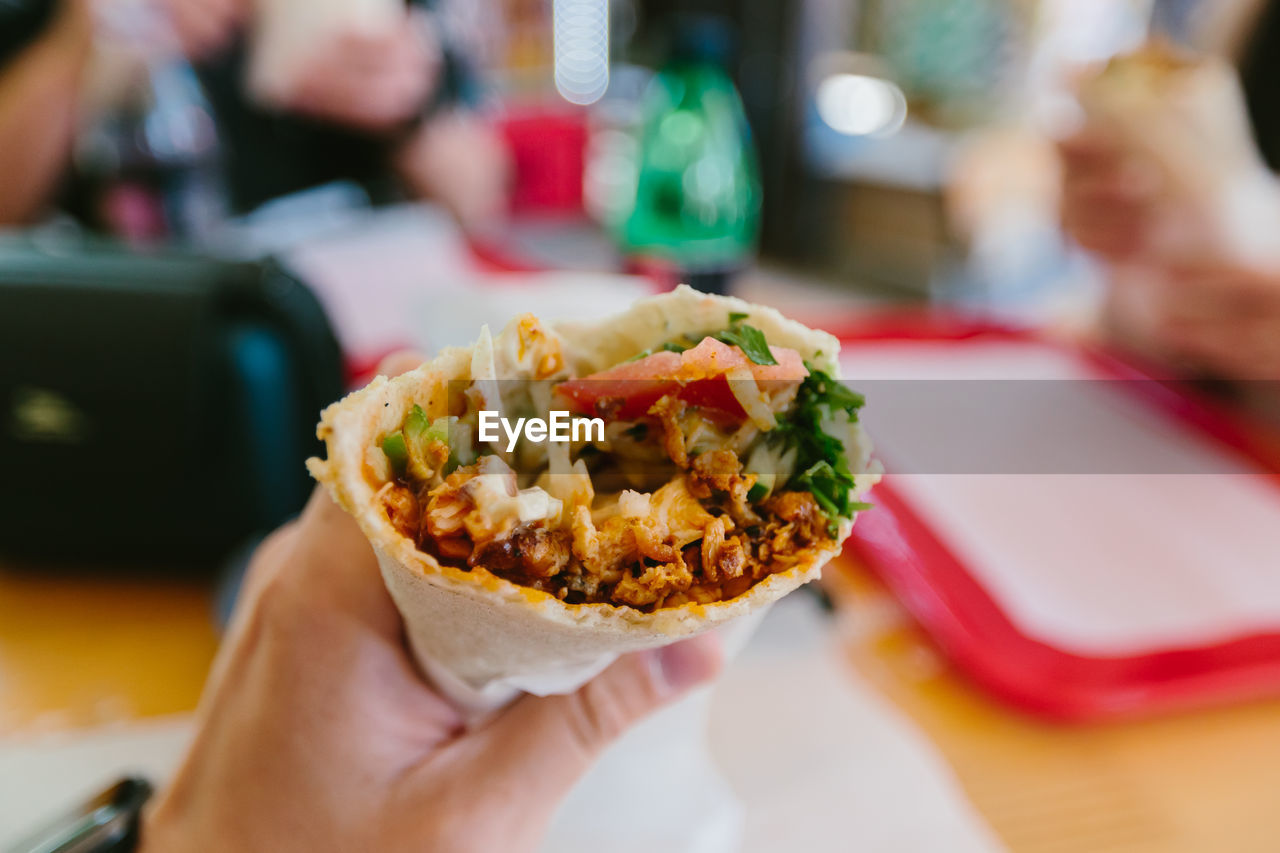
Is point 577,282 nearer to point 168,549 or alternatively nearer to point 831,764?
point 168,549

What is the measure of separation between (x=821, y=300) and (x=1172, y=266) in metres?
1.24

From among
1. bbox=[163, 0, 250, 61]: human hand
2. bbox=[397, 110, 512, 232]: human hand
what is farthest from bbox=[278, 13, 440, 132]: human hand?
bbox=[163, 0, 250, 61]: human hand

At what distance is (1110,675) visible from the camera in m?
1.08

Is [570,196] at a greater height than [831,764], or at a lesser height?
greater

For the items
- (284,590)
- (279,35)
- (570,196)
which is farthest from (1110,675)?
(570,196)

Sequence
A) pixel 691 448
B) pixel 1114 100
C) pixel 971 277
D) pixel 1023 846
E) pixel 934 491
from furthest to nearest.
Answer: pixel 971 277
pixel 1114 100
pixel 934 491
pixel 1023 846
pixel 691 448

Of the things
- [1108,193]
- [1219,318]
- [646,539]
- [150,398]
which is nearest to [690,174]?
[1108,193]

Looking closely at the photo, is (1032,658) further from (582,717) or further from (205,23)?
(205,23)

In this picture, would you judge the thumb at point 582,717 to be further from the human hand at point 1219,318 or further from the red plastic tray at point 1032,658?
the human hand at point 1219,318

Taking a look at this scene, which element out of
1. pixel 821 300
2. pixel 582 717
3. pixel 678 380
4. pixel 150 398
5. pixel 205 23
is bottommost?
pixel 821 300

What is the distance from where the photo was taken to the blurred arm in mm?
2193

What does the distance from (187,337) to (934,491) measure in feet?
3.94

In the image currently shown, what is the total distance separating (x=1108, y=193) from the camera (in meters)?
1.89

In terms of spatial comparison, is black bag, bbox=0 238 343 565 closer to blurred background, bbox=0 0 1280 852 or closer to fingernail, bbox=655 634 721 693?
blurred background, bbox=0 0 1280 852
